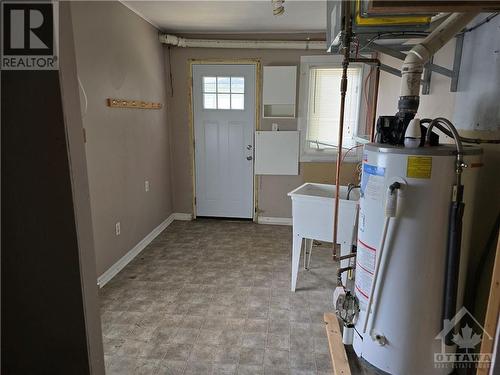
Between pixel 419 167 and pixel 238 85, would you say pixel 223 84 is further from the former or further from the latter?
pixel 419 167

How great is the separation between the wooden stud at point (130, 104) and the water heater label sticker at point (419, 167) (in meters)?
2.48

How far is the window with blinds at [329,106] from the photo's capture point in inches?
154

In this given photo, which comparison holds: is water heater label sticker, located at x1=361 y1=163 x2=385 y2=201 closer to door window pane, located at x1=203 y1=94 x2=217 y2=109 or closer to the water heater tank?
the water heater tank

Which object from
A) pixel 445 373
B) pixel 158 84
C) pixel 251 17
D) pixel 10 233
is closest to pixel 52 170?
pixel 10 233

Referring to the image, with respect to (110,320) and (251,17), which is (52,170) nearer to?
(110,320)

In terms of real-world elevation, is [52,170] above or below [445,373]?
above

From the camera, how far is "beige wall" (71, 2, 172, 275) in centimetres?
254

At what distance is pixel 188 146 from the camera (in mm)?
4344

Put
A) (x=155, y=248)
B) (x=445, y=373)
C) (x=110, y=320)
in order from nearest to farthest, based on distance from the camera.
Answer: (x=445, y=373), (x=110, y=320), (x=155, y=248)

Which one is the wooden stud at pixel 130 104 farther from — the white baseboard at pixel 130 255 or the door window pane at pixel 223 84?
the white baseboard at pixel 130 255

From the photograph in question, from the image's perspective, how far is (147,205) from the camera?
145 inches

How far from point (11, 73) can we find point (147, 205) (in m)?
2.87

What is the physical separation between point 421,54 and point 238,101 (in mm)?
2929

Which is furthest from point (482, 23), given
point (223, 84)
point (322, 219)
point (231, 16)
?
point (223, 84)
